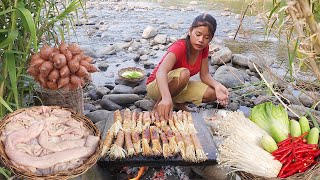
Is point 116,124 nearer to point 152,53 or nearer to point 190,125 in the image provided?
point 190,125

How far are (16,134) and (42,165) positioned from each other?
318mm

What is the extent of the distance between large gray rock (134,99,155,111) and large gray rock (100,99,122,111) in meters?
0.29

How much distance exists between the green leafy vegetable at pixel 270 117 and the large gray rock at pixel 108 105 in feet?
8.33

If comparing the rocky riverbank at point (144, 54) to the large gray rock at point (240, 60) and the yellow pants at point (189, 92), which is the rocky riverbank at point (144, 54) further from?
the yellow pants at point (189, 92)

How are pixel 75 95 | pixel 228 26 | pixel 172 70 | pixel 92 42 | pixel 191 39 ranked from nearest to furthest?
pixel 75 95
pixel 191 39
pixel 172 70
pixel 92 42
pixel 228 26

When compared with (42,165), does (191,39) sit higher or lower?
higher

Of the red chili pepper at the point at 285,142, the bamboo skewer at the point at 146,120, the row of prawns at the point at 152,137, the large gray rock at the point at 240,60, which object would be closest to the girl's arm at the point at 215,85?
the row of prawns at the point at 152,137

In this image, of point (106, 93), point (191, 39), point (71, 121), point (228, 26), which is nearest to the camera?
point (71, 121)

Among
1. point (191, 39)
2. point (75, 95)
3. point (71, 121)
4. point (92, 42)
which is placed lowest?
point (92, 42)

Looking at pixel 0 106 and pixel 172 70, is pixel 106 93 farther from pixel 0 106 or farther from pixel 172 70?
pixel 0 106

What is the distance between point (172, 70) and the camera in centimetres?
471

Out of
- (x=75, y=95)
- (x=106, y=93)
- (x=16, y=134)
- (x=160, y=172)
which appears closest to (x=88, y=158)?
(x=16, y=134)

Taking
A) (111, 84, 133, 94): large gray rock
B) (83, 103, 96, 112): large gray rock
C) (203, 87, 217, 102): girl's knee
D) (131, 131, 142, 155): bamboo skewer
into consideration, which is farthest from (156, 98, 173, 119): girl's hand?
(111, 84, 133, 94): large gray rock

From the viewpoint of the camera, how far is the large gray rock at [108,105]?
5332 millimetres
